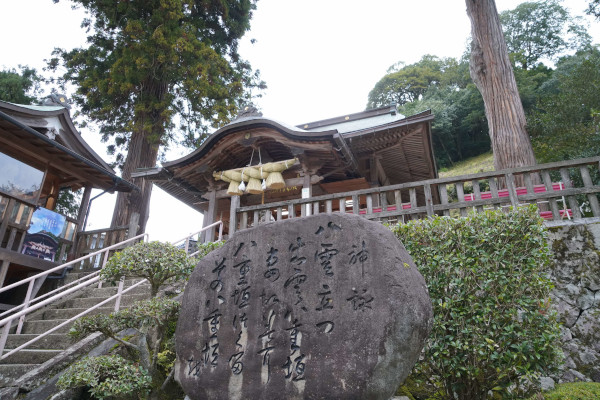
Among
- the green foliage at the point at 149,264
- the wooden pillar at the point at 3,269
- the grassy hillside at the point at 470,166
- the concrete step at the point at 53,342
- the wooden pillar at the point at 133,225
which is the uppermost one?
the grassy hillside at the point at 470,166

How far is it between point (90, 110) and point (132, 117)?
7.67 ft

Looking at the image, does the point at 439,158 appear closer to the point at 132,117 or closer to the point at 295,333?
the point at 132,117

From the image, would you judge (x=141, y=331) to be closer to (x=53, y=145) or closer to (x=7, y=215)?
(x=7, y=215)

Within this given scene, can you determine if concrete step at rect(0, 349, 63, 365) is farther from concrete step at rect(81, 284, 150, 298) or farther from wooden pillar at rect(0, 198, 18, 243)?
wooden pillar at rect(0, 198, 18, 243)

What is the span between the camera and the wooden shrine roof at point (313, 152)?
9672mm

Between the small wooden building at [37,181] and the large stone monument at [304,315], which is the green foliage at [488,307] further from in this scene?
→ the small wooden building at [37,181]

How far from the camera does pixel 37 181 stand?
10.9 meters

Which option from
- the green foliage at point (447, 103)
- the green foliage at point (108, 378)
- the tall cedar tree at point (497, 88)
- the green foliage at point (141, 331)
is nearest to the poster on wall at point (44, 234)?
the green foliage at point (141, 331)

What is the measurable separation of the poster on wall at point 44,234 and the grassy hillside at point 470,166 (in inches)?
1112

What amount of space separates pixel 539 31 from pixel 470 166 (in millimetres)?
18187

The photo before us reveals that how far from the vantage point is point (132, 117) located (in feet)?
48.1

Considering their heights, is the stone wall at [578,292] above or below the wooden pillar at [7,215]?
below

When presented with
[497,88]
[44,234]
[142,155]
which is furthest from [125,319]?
[142,155]

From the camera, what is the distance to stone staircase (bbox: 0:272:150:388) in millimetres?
5301
